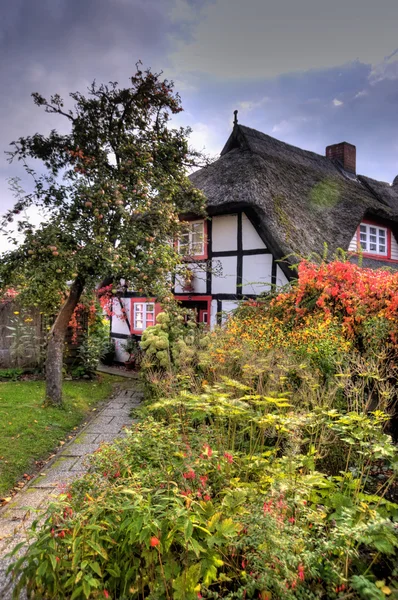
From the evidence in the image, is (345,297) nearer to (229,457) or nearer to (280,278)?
(280,278)

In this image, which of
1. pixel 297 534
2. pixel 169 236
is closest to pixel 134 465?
pixel 297 534

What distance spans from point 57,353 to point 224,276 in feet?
15.6

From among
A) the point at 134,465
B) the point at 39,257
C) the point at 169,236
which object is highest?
the point at 169,236

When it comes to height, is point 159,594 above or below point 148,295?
below

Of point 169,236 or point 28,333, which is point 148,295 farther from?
point 28,333

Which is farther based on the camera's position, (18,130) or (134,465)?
(18,130)

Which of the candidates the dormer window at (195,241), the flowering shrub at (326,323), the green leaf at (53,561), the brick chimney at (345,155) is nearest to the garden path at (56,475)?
the green leaf at (53,561)

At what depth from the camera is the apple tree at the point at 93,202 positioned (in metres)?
6.23

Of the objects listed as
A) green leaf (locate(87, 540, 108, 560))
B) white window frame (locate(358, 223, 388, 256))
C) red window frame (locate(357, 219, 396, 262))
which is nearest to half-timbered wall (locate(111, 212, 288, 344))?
red window frame (locate(357, 219, 396, 262))

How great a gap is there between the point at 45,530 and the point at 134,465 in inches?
31.0

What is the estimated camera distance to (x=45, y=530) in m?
2.11

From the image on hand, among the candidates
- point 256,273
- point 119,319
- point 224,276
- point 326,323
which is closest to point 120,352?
point 119,319

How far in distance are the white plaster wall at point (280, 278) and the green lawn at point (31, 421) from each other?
15.6ft

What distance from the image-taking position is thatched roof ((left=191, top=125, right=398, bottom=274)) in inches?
362
